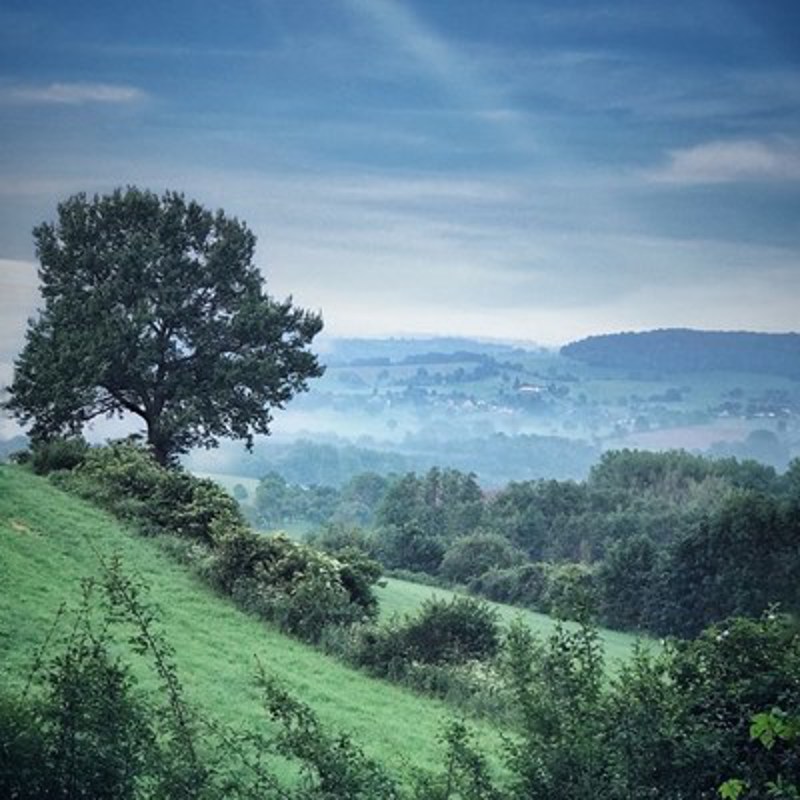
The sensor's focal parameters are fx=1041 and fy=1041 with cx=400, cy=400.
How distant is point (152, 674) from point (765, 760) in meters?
9.80

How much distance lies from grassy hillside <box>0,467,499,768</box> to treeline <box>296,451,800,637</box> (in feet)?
13.2

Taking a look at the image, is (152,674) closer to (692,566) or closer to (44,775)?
(44,775)

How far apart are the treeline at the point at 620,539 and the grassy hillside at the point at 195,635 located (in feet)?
13.2

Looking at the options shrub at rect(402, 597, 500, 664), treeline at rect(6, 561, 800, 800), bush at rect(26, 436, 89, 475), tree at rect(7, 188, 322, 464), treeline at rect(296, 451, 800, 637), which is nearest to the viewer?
treeline at rect(6, 561, 800, 800)

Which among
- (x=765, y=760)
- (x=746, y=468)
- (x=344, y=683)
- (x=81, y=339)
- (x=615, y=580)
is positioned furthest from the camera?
(x=746, y=468)

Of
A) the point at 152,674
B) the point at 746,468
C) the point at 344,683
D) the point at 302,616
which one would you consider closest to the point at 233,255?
the point at 302,616

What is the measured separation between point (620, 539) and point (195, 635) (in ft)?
157

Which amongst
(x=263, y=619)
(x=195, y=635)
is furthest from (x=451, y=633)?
(x=195, y=635)

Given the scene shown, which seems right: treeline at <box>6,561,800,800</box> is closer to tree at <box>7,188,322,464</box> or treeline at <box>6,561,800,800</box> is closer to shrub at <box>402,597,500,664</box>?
shrub at <box>402,597,500,664</box>

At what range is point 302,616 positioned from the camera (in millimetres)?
25406

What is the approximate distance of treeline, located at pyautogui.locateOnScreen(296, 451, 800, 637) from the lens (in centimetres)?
4809

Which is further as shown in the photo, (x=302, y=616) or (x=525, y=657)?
(x=302, y=616)

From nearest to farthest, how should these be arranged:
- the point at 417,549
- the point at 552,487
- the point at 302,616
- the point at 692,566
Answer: the point at 302,616, the point at 692,566, the point at 417,549, the point at 552,487

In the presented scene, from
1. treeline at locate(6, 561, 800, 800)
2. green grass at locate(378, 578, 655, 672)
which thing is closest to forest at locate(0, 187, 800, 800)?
treeline at locate(6, 561, 800, 800)
